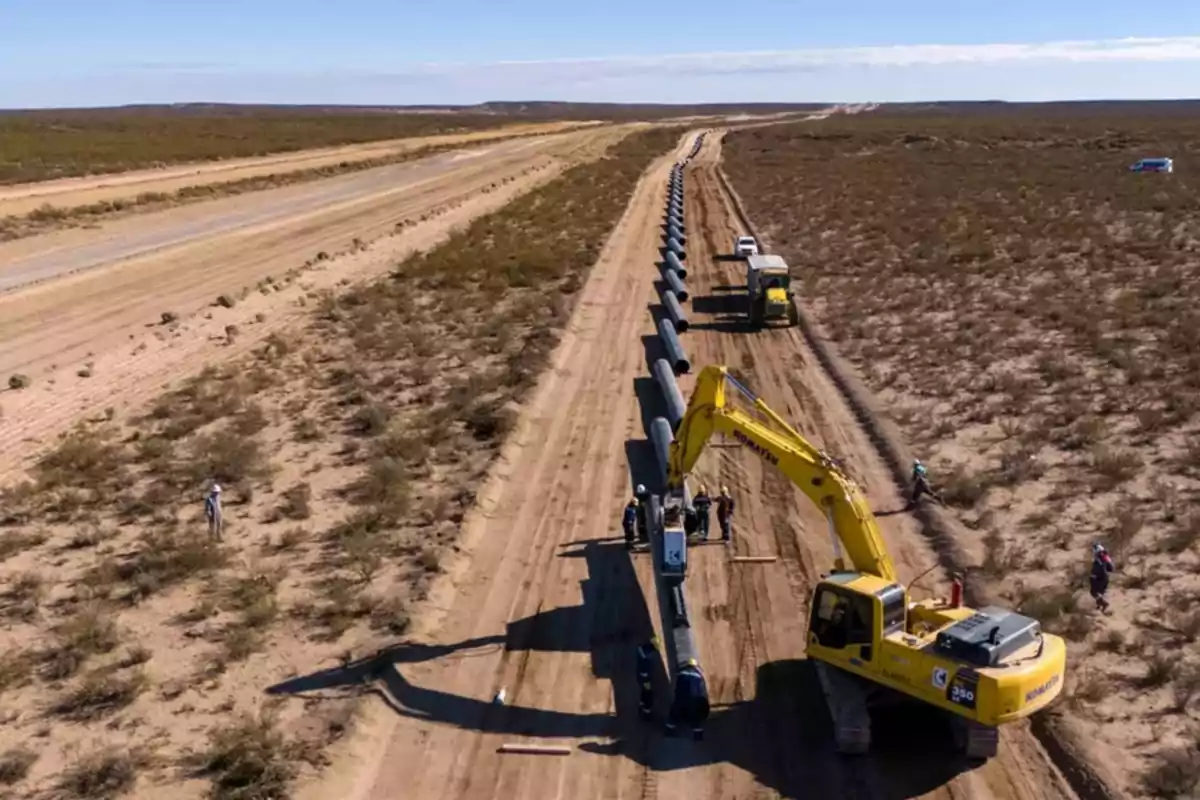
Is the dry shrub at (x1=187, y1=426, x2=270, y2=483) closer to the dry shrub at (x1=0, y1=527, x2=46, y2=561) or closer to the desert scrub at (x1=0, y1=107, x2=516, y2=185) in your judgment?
the dry shrub at (x1=0, y1=527, x2=46, y2=561)

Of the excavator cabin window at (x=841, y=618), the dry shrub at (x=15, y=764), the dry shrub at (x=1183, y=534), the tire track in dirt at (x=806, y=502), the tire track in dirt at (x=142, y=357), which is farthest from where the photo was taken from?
the tire track in dirt at (x=142, y=357)

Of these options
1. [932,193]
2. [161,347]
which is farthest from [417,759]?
[932,193]

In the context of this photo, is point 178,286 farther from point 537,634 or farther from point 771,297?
point 537,634

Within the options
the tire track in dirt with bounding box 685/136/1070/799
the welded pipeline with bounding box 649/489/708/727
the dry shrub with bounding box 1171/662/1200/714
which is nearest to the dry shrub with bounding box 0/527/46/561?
the welded pipeline with bounding box 649/489/708/727

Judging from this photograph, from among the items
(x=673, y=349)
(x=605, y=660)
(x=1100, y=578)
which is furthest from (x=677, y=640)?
(x=673, y=349)

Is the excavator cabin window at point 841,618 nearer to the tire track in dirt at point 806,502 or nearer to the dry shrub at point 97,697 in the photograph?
the tire track in dirt at point 806,502

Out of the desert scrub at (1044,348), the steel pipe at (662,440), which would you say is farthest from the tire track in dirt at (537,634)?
the desert scrub at (1044,348)
